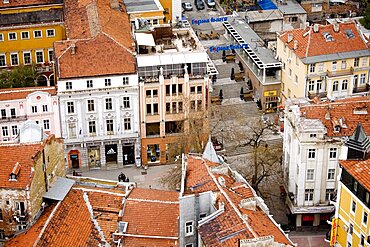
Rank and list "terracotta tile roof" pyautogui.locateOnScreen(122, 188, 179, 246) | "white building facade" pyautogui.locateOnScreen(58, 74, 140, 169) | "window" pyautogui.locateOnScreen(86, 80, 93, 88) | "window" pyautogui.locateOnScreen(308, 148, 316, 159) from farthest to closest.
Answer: "white building facade" pyautogui.locateOnScreen(58, 74, 140, 169), "window" pyautogui.locateOnScreen(86, 80, 93, 88), "window" pyautogui.locateOnScreen(308, 148, 316, 159), "terracotta tile roof" pyautogui.locateOnScreen(122, 188, 179, 246)

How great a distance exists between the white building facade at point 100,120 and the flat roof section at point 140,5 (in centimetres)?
2276

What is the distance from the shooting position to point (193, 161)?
91.1 metres

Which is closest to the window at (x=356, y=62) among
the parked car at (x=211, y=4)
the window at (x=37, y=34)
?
the window at (x=37, y=34)

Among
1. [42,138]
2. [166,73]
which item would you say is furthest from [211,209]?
[166,73]

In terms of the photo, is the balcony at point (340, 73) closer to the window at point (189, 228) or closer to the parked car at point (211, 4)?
the window at point (189, 228)

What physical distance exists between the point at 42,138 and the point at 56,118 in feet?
72.9

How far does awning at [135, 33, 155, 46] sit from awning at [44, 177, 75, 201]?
3199 cm

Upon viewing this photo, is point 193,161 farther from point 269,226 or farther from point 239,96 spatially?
point 239,96

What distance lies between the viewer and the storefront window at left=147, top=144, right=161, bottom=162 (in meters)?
119

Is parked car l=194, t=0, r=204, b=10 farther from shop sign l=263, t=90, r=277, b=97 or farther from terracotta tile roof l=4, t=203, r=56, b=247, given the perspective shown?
terracotta tile roof l=4, t=203, r=56, b=247

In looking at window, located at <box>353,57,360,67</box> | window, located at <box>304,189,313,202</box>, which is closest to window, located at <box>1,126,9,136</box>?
window, located at <box>304,189,313,202</box>

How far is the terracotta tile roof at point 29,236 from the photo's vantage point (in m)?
84.6

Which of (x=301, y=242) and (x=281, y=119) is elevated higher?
(x=281, y=119)

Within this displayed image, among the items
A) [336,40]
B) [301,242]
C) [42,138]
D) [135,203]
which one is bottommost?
[301,242]
